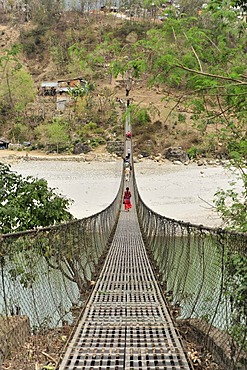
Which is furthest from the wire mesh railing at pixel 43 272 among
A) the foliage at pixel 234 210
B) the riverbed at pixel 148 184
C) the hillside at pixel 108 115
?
the hillside at pixel 108 115

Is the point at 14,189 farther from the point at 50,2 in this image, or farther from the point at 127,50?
the point at 50,2

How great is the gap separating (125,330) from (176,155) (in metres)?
24.2

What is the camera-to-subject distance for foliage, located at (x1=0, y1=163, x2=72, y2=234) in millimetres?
4406

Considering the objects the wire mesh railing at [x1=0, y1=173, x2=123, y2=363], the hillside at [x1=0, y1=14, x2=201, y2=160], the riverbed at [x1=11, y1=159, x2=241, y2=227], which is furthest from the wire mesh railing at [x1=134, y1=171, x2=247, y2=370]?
the hillside at [x1=0, y1=14, x2=201, y2=160]

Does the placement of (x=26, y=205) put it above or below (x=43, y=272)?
above

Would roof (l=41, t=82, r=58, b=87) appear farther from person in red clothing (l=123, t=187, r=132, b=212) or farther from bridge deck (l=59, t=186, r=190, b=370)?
bridge deck (l=59, t=186, r=190, b=370)

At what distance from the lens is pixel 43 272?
315 cm

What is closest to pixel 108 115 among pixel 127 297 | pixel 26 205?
pixel 26 205

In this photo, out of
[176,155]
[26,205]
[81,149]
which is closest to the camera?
[26,205]

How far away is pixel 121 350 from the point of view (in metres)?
2.36

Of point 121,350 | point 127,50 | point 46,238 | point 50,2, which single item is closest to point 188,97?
point 127,50

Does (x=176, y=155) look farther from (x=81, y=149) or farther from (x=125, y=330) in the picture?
(x=125, y=330)

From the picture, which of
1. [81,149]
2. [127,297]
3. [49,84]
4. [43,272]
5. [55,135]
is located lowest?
[127,297]

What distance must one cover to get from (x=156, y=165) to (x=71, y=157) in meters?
4.65
